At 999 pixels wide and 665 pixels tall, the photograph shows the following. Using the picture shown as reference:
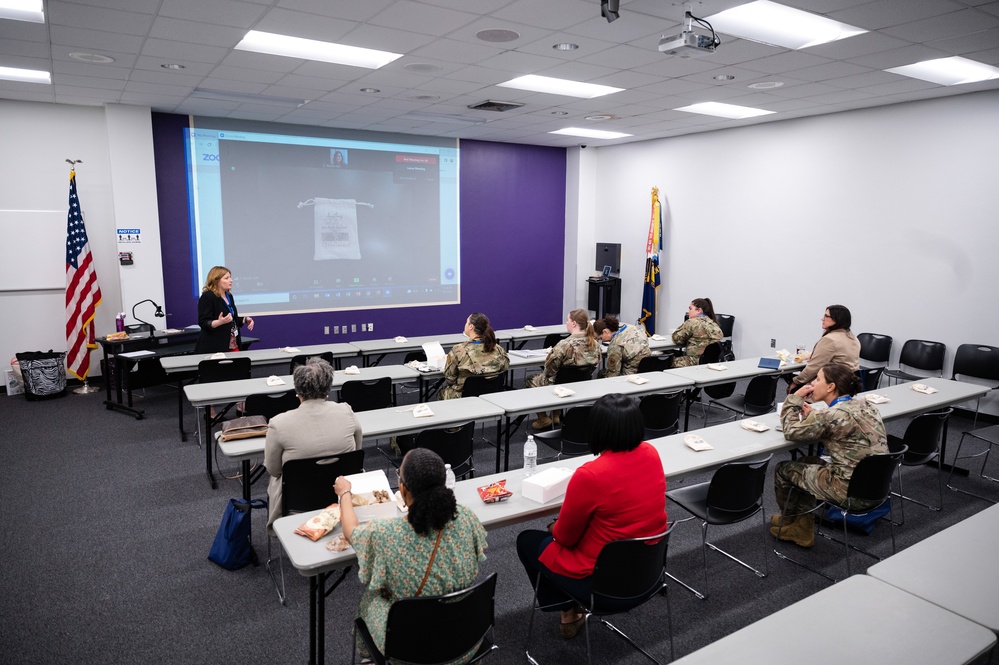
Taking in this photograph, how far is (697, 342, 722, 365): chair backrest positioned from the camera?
6.55 metres

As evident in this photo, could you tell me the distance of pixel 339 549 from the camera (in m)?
2.40

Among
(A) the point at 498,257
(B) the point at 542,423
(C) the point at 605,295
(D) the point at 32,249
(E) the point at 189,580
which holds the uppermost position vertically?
(D) the point at 32,249

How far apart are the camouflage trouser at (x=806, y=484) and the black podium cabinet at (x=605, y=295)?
6858 mm

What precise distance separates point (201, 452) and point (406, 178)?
18.1ft

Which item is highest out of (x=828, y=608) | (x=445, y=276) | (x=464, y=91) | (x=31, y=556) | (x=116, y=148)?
(x=464, y=91)

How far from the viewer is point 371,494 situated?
2.82m

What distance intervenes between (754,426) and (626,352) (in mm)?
2169

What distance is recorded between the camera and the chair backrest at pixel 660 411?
15.3ft

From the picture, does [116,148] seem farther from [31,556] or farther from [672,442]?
[672,442]

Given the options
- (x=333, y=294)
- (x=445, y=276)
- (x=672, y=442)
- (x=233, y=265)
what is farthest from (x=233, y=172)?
(x=672, y=442)

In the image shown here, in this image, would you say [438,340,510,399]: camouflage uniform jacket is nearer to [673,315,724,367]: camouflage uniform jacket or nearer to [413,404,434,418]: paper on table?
[413,404,434,418]: paper on table

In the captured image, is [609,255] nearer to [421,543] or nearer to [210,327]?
[210,327]

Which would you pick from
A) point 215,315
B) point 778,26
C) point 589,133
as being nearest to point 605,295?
point 589,133

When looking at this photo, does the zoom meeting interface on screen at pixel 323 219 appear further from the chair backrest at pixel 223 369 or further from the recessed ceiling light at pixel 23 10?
the recessed ceiling light at pixel 23 10
